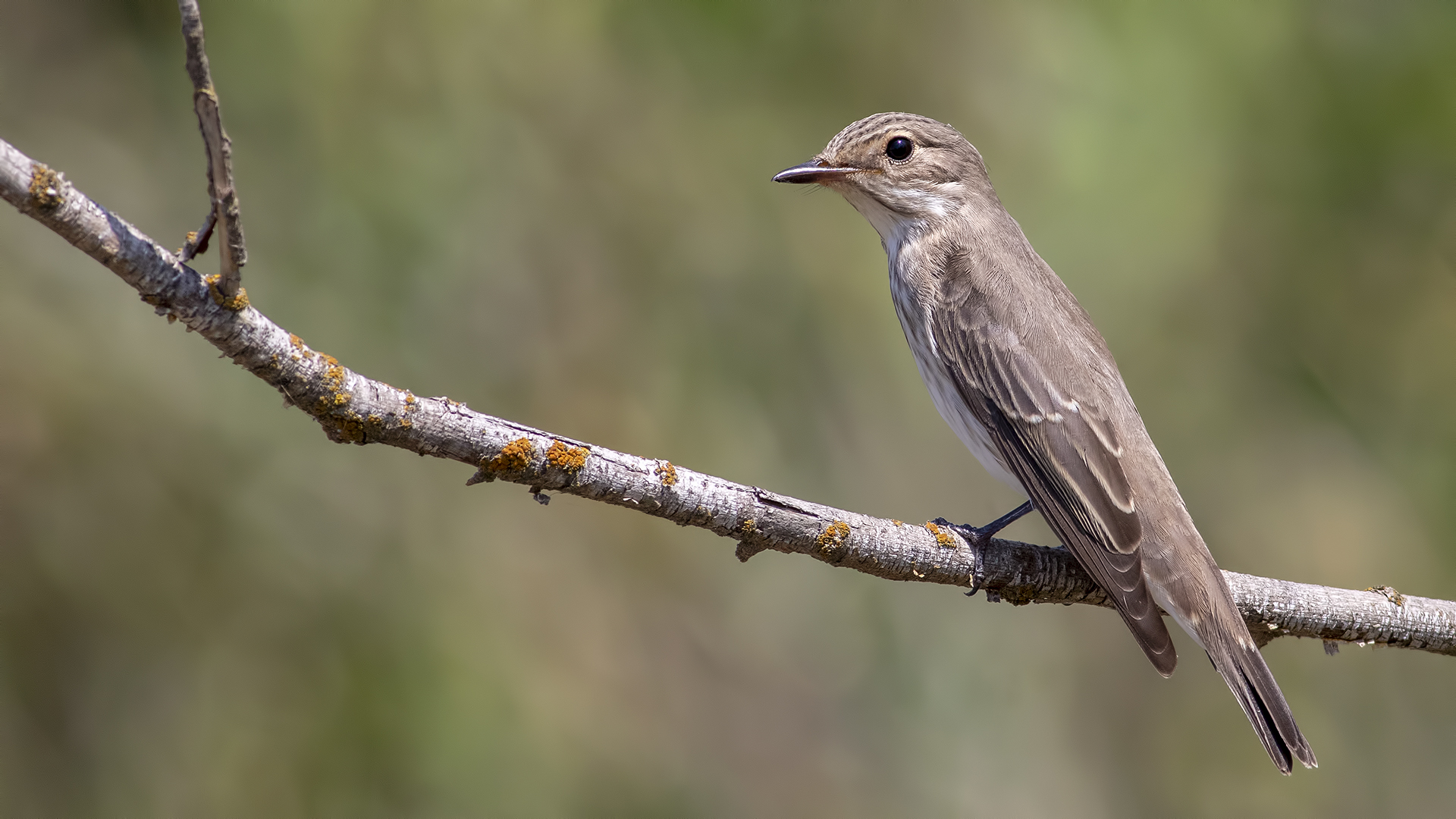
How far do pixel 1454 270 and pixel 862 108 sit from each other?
13.1ft

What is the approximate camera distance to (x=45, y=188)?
6.79 feet

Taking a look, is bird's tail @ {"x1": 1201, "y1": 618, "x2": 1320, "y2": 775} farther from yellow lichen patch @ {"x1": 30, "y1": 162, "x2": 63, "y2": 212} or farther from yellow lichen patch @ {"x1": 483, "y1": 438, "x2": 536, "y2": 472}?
yellow lichen patch @ {"x1": 30, "y1": 162, "x2": 63, "y2": 212}

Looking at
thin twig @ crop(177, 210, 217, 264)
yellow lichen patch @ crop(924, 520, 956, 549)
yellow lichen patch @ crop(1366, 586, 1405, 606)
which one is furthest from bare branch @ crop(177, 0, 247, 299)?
yellow lichen patch @ crop(1366, 586, 1405, 606)

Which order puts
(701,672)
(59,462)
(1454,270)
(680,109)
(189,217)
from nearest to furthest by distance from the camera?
(59,462) → (189,217) → (701,672) → (680,109) → (1454,270)

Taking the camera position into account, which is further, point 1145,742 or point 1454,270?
point 1454,270

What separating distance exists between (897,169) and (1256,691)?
256cm

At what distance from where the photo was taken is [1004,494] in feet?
21.2

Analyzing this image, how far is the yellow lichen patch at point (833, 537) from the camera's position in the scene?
321 cm

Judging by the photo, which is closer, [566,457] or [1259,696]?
[566,457]

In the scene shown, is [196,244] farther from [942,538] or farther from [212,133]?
[942,538]

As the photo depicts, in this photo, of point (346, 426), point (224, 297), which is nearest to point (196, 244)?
point (224, 297)

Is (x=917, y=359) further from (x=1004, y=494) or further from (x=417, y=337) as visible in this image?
(x=417, y=337)

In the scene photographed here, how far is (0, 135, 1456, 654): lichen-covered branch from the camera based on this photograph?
2213 millimetres

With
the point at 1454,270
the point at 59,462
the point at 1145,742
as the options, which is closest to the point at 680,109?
the point at 59,462
